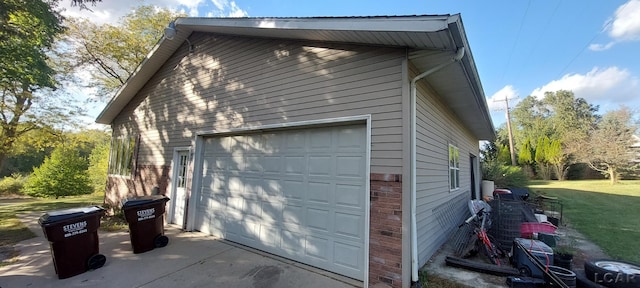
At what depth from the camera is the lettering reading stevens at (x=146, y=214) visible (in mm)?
5055

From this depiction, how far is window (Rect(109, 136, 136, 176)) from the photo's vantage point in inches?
358

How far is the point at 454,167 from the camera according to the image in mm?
6789

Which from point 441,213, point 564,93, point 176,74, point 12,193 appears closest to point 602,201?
point 441,213

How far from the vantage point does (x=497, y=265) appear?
4.05m

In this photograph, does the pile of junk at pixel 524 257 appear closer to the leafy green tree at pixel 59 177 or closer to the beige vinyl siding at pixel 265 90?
the beige vinyl siding at pixel 265 90

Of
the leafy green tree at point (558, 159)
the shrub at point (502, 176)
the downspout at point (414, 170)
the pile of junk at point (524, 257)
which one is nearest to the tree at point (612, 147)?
the leafy green tree at point (558, 159)

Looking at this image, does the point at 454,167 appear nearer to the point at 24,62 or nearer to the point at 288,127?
the point at 288,127

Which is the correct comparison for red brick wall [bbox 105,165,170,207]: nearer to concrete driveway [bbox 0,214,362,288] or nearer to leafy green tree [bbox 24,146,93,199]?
concrete driveway [bbox 0,214,362,288]

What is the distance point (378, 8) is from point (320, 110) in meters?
4.21

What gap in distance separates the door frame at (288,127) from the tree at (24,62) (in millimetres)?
5437

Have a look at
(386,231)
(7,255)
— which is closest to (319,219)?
(386,231)

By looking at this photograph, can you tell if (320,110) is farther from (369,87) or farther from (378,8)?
(378,8)

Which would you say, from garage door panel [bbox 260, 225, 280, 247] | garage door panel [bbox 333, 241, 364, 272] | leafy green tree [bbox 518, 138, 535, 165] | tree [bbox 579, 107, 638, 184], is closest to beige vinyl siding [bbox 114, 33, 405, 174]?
garage door panel [bbox 333, 241, 364, 272]

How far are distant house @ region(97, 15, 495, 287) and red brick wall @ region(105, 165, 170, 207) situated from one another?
0.08m
